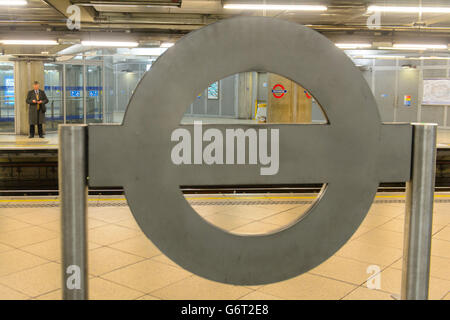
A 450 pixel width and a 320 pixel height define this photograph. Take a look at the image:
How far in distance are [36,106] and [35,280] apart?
13.6 metres

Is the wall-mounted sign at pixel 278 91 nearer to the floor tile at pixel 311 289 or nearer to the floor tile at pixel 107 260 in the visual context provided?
the floor tile at pixel 107 260

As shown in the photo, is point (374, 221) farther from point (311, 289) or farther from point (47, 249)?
point (47, 249)

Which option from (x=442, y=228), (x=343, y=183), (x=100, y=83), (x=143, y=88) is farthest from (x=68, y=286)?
(x=100, y=83)

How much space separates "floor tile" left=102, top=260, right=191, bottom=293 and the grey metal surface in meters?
2.40

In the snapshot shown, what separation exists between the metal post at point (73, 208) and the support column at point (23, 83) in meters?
17.8

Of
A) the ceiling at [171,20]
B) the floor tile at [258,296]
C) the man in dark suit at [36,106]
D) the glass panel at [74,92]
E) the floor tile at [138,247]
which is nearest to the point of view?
the floor tile at [258,296]

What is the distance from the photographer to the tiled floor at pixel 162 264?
350 centimetres

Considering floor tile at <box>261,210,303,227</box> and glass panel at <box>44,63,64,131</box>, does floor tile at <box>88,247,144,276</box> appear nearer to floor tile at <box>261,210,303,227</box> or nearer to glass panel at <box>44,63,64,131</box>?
floor tile at <box>261,210,303,227</box>

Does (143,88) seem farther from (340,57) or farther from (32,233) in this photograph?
(32,233)

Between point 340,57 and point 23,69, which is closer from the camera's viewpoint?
point 340,57

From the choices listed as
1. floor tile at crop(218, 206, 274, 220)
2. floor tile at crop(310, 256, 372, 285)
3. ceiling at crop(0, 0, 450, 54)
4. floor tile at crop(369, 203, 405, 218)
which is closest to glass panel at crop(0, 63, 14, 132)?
ceiling at crop(0, 0, 450, 54)

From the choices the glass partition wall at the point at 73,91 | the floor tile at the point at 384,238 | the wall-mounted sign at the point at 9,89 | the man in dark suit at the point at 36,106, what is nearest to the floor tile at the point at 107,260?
the floor tile at the point at 384,238

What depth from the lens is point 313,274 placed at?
3877 mm
